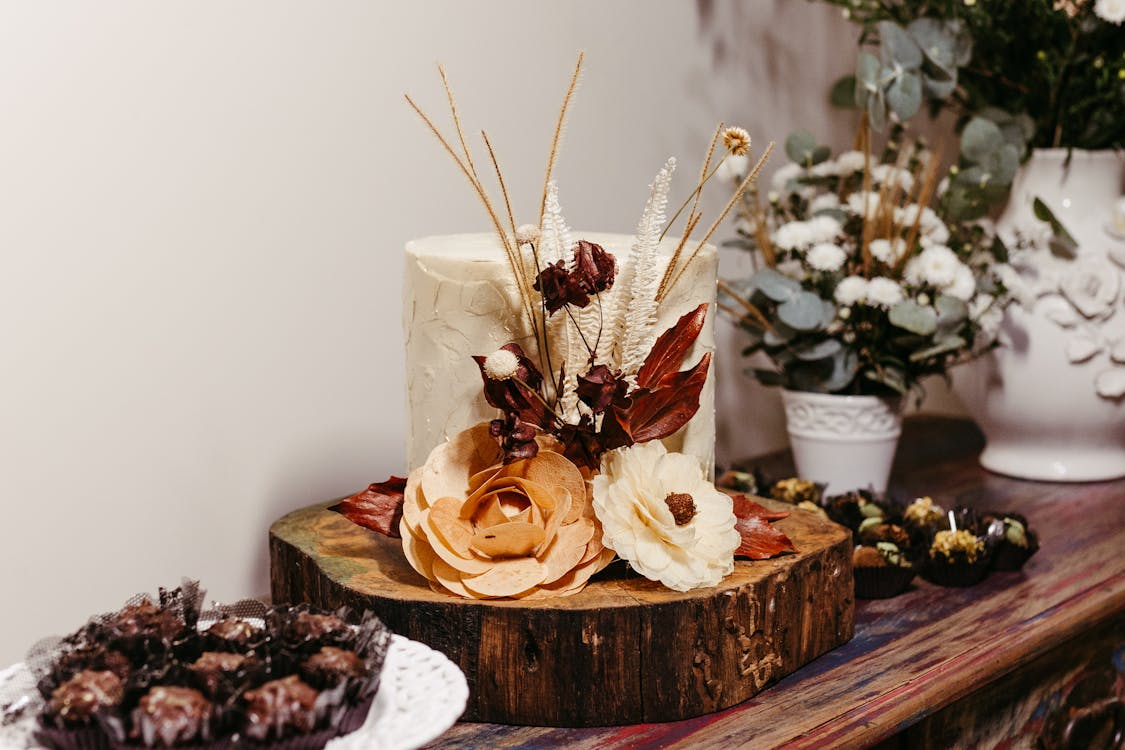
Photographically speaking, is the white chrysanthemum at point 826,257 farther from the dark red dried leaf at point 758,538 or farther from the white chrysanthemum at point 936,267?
the dark red dried leaf at point 758,538

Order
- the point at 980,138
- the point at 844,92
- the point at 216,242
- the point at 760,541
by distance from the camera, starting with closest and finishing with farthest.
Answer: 1. the point at 760,541
2. the point at 216,242
3. the point at 980,138
4. the point at 844,92

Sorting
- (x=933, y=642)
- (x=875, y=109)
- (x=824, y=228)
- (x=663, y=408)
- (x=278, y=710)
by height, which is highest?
(x=875, y=109)

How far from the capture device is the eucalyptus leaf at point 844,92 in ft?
5.02

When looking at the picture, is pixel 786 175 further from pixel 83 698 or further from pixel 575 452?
pixel 83 698

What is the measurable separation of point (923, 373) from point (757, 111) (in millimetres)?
402

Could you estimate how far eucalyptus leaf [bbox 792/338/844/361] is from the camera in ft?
4.22

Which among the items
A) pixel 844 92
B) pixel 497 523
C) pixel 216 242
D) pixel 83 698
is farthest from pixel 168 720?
pixel 844 92

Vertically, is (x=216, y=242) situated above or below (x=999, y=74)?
below

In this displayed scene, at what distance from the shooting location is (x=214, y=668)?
625mm

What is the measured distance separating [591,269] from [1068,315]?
798 millimetres

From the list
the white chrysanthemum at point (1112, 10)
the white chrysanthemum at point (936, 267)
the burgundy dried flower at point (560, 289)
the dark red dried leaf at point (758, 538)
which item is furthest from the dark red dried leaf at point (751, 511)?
the white chrysanthemum at point (1112, 10)

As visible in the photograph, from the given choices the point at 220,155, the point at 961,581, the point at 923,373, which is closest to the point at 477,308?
the point at 220,155

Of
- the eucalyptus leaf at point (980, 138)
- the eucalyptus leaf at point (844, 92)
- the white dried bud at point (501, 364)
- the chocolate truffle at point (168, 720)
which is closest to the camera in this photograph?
the chocolate truffle at point (168, 720)

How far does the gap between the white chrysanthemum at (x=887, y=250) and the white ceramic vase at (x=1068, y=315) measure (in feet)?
0.53
